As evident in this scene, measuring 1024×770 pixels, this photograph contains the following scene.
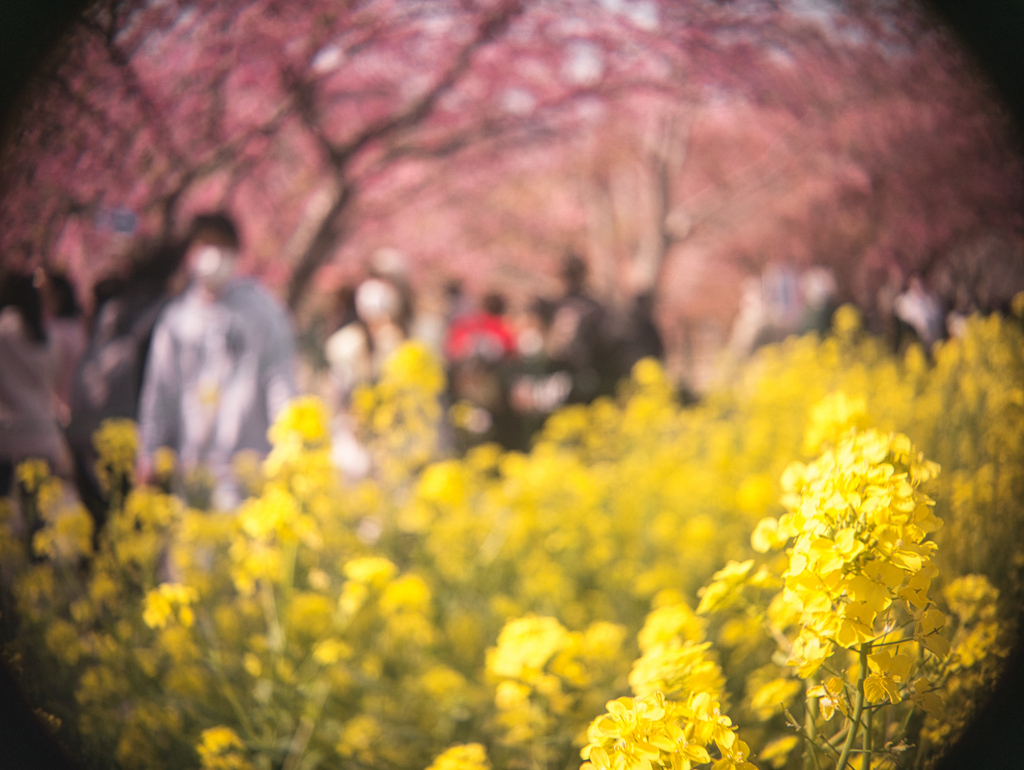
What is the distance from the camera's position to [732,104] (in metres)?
2.31

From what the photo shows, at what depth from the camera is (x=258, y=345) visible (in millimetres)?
2344

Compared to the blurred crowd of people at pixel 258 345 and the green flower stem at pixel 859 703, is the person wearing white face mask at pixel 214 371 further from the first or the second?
the green flower stem at pixel 859 703

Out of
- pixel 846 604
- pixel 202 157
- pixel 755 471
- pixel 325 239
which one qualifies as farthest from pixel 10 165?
pixel 755 471

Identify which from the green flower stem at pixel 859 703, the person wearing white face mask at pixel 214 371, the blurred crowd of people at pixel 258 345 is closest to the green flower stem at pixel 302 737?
the blurred crowd of people at pixel 258 345

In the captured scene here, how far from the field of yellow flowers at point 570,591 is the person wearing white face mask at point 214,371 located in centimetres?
14

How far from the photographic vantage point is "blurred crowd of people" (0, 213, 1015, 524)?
5.61ft

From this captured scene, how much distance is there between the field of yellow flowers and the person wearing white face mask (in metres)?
0.14

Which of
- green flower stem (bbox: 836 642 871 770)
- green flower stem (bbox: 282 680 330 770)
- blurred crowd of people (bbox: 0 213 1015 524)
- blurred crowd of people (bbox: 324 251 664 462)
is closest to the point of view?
green flower stem (bbox: 836 642 871 770)

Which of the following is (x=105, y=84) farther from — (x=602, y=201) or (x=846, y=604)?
(x=846, y=604)

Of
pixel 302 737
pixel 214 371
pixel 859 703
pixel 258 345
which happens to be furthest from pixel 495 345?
pixel 859 703

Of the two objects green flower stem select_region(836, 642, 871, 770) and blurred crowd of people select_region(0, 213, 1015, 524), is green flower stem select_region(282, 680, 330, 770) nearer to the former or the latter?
blurred crowd of people select_region(0, 213, 1015, 524)

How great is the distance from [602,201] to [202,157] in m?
1.57

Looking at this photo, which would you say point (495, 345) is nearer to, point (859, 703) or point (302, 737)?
point (302, 737)

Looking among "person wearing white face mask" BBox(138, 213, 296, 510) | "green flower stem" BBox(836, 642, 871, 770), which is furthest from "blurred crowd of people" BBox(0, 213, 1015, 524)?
"green flower stem" BBox(836, 642, 871, 770)
